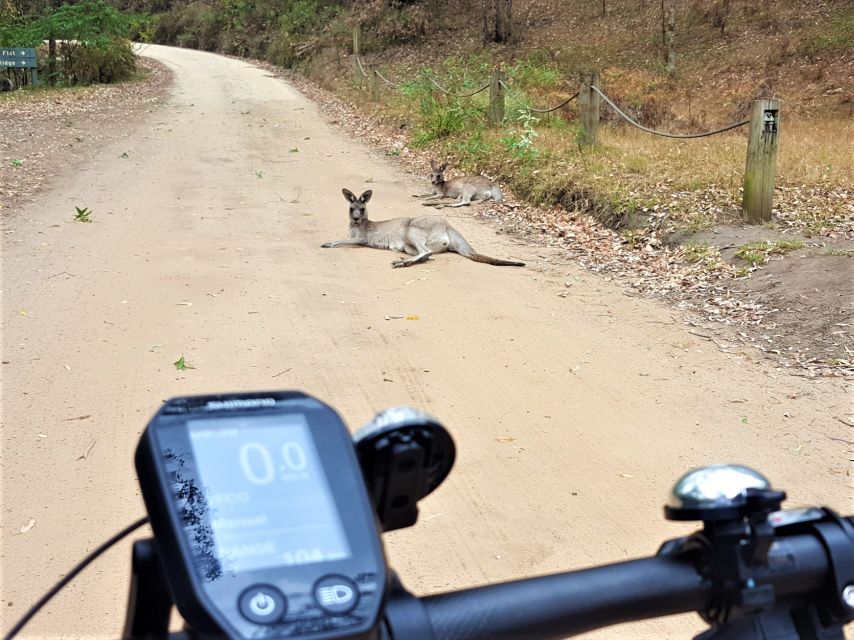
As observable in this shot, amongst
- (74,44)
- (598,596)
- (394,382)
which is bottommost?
(394,382)

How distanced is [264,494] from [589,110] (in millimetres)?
14337

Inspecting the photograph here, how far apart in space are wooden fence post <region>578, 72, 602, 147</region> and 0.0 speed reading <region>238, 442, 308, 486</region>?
46.4 ft

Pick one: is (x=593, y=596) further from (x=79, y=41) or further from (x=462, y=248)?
(x=79, y=41)

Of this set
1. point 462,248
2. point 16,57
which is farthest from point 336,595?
point 16,57

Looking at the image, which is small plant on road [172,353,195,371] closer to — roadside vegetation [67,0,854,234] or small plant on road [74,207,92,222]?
small plant on road [74,207,92,222]

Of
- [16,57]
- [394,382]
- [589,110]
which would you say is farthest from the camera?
[16,57]

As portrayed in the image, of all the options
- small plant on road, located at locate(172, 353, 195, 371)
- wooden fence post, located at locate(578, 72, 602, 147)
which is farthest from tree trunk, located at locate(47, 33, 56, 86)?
small plant on road, located at locate(172, 353, 195, 371)

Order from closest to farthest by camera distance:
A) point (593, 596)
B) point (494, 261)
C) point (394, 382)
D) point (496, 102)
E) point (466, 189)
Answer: point (593, 596) < point (394, 382) < point (494, 261) < point (466, 189) < point (496, 102)

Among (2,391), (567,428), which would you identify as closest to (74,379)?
(2,391)

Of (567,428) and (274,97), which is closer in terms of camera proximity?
(567,428)

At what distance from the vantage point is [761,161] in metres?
10.1

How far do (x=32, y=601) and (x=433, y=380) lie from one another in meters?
3.26

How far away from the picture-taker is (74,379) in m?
6.12

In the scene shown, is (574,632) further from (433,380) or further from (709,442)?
(433,380)
